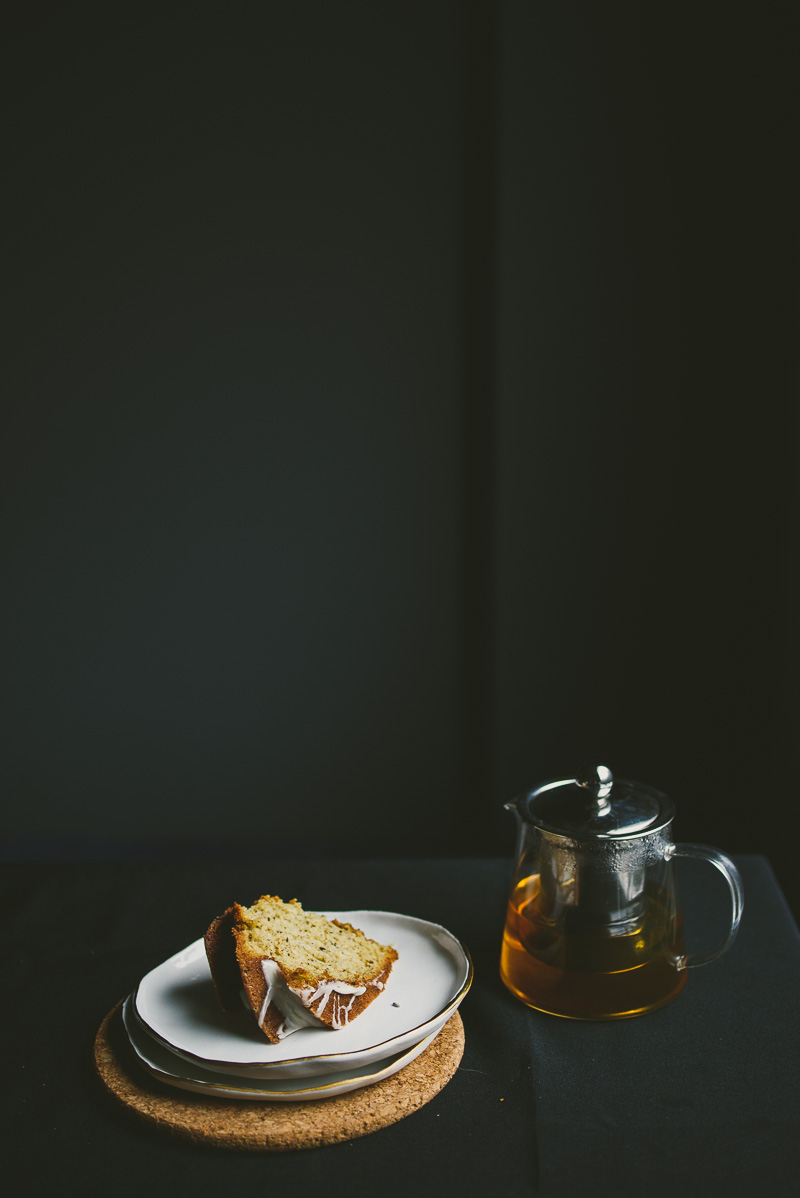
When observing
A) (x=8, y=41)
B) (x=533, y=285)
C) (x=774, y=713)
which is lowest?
(x=774, y=713)

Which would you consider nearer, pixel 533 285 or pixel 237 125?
pixel 533 285

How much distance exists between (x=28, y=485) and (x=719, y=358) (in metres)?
1.63

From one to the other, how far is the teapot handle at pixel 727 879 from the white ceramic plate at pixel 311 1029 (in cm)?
21

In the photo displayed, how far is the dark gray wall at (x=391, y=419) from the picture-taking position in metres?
1.88

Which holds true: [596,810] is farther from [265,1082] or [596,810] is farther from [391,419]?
[391,419]

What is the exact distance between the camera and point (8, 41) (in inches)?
81.0

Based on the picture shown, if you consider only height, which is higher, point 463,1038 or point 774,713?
point 463,1038

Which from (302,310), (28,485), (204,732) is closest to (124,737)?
(204,732)

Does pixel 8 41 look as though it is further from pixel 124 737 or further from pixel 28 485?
pixel 124 737

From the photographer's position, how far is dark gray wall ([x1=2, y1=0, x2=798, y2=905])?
1883 millimetres

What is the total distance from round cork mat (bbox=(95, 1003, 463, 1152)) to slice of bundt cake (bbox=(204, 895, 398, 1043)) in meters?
0.06

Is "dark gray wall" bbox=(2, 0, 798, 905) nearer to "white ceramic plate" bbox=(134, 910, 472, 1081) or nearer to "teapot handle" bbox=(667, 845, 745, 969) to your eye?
"teapot handle" bbox=(667, 845, 745, 969)

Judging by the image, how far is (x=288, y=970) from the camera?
0.75m

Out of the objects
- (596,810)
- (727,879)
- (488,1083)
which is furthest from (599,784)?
(488,1083)
